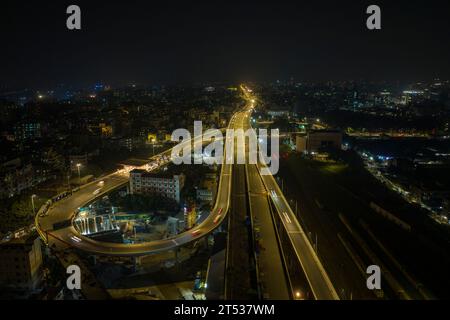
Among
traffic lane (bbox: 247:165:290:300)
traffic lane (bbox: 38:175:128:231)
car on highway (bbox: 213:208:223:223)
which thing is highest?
traffic lane (bbox: 38:175:128:231)

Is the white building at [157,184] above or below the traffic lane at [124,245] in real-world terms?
above

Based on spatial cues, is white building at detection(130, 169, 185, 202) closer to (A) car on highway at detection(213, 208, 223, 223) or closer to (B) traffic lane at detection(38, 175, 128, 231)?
(B) traffic lane at detection(38, 175, 128, 231)

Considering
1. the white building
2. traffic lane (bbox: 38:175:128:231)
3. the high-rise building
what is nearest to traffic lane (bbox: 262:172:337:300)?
the white building

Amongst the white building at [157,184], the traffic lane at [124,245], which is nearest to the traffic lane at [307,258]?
the traffic lane at [124,245]

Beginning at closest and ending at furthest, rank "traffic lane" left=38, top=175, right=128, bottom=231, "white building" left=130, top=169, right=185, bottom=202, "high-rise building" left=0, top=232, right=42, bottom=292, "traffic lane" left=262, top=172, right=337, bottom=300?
"traffic lane" left=262, top=172, right=337, bottom=300
"high-rise building" left=0, top=232, right=42, bottom=292
"traffic lane" left=38, top=175, right=128, bottom=231
"white building" left=130, top=169, right=185, bottom=202

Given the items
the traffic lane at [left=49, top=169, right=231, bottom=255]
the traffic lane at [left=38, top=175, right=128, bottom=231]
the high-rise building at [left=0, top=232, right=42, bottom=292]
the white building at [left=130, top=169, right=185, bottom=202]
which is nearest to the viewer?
the high-rise building at [left=0, top=232, right=42, bottom=292]

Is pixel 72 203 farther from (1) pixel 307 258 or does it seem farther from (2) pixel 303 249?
(1) pixel 307 258

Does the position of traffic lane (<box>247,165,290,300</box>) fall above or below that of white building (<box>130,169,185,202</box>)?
below

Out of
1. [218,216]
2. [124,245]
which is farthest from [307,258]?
[124,245]

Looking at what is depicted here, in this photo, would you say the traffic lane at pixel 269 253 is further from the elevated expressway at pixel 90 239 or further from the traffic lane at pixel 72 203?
the traffic lane at pixel 72 203

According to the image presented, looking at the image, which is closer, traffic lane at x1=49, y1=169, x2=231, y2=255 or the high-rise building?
the high-rise building
